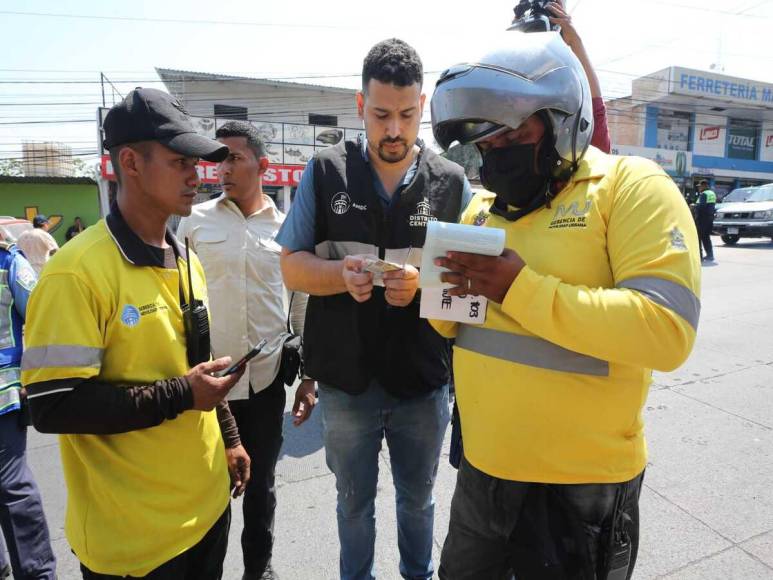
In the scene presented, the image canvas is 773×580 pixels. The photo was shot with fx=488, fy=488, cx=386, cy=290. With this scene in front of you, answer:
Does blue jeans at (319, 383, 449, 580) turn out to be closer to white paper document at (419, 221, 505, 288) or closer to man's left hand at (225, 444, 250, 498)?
man's left hand at (225, 444, 250, 498)

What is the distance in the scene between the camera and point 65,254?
1342 millimetres

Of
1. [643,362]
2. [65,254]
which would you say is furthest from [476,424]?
[65,254]

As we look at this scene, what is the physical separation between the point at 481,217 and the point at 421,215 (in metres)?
0.37

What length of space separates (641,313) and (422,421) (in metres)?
1.17

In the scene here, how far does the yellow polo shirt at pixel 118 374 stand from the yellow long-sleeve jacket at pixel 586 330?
3.05ft

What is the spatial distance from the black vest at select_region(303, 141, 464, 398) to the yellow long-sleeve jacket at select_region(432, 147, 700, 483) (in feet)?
1.48

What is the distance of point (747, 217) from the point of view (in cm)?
1380

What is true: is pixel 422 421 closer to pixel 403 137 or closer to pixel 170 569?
pixel 170 569

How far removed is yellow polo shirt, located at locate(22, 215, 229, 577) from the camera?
1.28 m

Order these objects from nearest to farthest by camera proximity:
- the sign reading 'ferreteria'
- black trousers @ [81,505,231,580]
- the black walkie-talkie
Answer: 1. black trousers @ [81,505,231,580]
2. the black walkie-talkie
3. the sign reading 'ferreteria'

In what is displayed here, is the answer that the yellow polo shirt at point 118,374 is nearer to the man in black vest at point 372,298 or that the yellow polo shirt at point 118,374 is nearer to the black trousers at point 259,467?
the man in black vest at point 372,298

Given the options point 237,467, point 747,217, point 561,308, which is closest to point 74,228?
point 237,467

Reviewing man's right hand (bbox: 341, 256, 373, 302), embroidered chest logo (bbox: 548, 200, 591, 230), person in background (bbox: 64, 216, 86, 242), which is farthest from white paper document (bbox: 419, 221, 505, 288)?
person in background (bbox: 64, 216, 86, 242)

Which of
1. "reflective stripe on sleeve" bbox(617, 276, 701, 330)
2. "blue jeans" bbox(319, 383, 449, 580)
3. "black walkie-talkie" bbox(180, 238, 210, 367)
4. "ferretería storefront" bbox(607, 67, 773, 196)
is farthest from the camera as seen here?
"ferretería storefront" bbox(607, 67, 773, 196)
